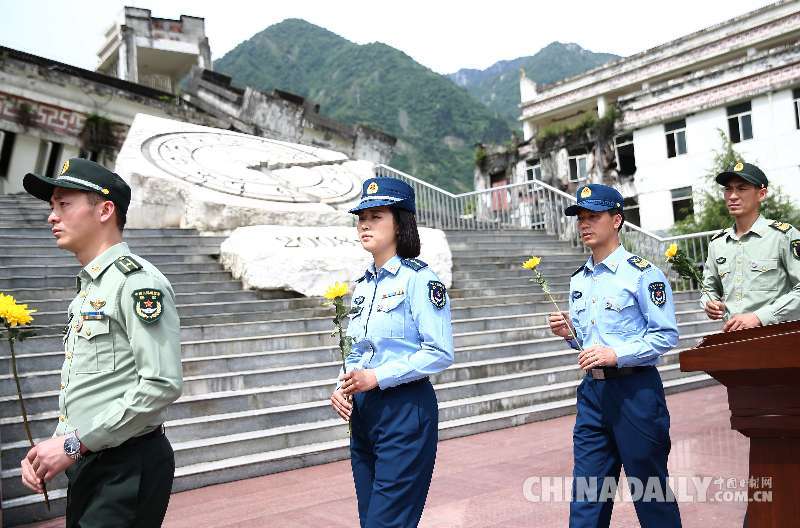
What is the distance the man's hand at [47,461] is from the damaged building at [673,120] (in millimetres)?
23375

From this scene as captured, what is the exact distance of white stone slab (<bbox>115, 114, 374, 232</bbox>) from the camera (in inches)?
359

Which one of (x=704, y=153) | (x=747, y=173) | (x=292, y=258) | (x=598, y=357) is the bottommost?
(x=598, y=357)

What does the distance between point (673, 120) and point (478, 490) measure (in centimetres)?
2307

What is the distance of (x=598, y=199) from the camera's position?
299cm

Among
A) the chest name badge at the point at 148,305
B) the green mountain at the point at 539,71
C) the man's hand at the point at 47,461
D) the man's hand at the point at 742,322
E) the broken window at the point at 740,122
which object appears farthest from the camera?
the green mountain at the point at 539,71

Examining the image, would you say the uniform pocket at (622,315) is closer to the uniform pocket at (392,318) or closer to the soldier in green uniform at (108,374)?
the uniform pocket at (392,318)

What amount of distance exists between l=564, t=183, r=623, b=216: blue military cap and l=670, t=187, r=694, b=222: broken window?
22.8m

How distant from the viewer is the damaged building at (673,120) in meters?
21.8

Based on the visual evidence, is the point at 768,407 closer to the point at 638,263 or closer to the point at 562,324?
the point at 638,263

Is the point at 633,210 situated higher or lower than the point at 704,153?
lower

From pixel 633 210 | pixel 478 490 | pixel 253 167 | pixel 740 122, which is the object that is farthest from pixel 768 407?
pixel 633 210

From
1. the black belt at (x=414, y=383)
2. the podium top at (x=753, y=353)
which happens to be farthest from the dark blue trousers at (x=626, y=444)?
the podium top at (x=753, y=353)

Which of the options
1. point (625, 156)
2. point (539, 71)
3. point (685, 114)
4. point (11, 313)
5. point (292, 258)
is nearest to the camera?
point (11, 313)

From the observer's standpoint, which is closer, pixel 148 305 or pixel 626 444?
pixel 148 305
